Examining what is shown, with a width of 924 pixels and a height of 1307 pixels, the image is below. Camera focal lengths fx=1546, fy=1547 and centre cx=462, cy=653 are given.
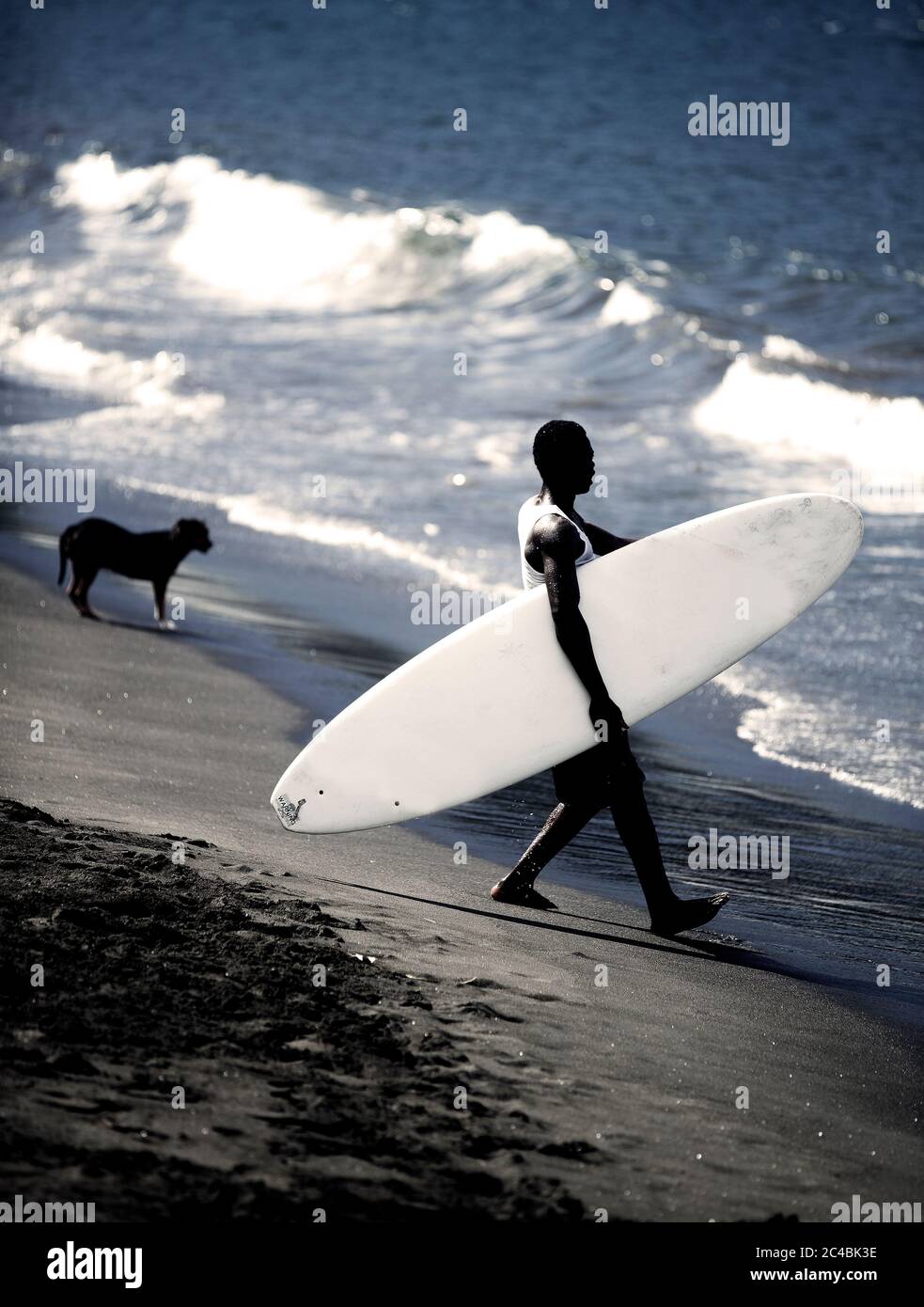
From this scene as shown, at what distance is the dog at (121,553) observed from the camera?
7.56 metres

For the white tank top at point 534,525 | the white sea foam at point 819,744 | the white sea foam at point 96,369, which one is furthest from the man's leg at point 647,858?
the white sea foam at point 96,369

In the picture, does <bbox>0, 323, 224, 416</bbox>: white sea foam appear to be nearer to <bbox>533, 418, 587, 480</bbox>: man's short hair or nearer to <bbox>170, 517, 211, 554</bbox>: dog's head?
<bbox>170, 517, 211, 554</bbox>: dog's head

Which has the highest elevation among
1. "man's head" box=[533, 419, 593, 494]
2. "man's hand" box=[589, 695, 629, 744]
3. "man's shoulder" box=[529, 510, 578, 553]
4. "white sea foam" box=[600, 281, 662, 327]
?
"white sea foam" box=[600, 281, 662, 327]

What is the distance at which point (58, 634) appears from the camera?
7.04 m

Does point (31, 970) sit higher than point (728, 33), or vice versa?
point (728, 33)

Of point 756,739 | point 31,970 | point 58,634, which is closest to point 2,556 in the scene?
point 58,634

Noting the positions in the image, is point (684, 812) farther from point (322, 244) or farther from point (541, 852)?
point (322, 244)

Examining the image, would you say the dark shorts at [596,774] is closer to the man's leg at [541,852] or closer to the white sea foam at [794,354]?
the man's leg at [541,852]

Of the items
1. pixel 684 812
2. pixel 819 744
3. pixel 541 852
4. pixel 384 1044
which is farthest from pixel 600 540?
pixel 819 744

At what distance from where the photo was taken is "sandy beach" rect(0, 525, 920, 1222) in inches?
106

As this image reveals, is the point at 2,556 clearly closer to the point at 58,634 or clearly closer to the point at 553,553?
the point at 58,634

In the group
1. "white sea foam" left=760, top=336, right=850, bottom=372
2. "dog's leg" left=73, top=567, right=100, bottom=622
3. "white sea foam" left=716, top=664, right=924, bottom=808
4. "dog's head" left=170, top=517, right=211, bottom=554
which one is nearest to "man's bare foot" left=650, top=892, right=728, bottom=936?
"white sea foam" left=716, top=664, right=924, bottom=808

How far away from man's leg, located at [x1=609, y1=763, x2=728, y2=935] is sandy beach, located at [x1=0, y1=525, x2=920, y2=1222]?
3.4 inches
